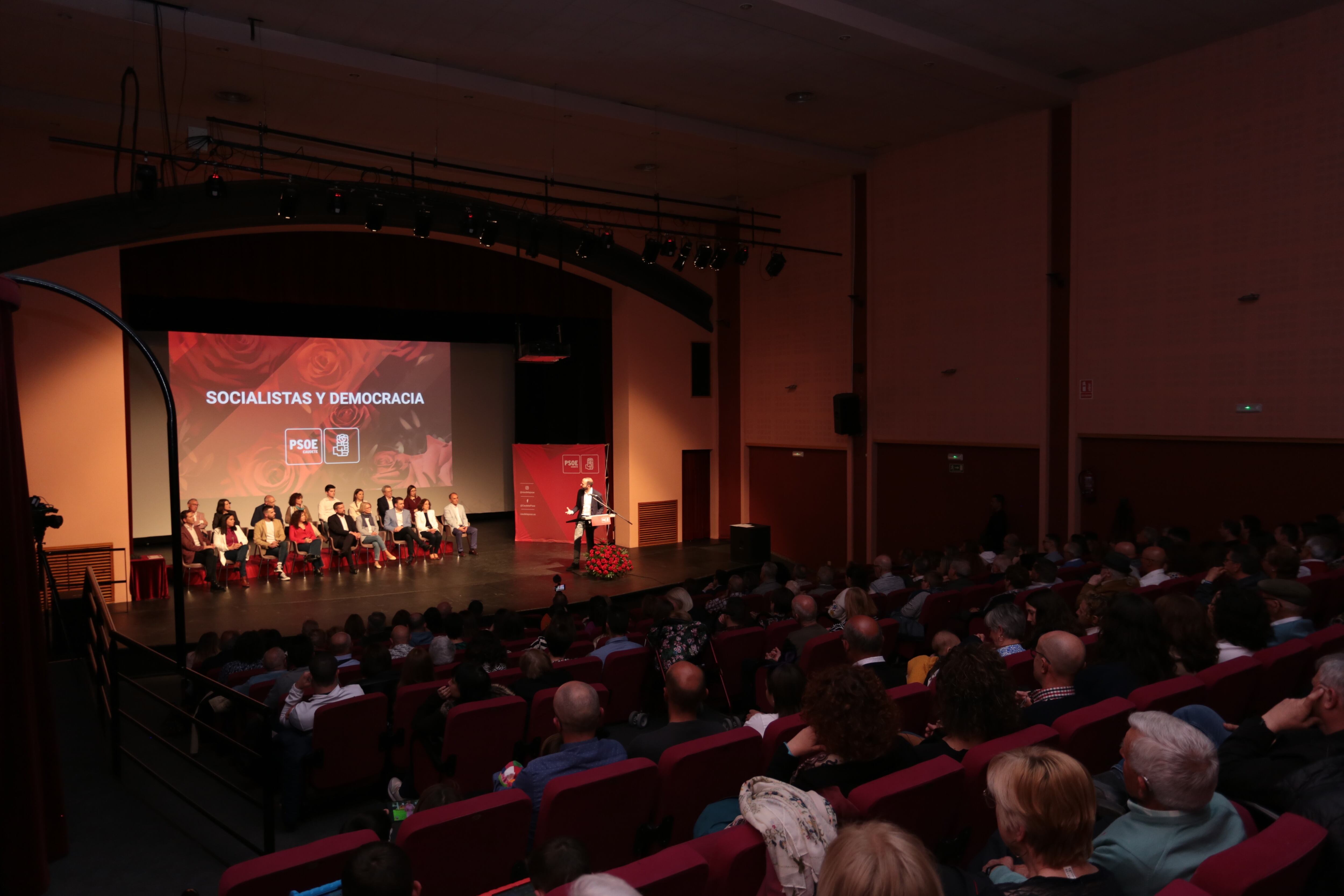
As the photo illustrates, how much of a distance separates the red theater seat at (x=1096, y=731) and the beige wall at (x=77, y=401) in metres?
9.92

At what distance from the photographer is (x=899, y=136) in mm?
10711

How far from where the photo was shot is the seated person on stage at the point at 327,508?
11828 mm

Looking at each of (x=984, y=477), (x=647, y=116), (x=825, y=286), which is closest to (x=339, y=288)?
(x=647, y=116)

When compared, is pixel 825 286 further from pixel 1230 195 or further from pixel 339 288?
pixel 339 288

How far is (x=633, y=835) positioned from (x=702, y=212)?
11788mm

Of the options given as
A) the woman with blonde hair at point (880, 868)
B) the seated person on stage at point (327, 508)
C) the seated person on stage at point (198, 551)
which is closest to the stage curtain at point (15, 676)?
the woman with blonde hair at point (880, 868)

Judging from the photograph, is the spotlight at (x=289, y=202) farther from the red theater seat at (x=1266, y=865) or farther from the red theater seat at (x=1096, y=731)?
the red theater seat at (x=1266, y=865)

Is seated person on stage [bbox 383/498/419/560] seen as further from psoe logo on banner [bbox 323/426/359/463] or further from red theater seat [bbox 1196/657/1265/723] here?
red theater seat [bbox 1196/657/1265/723]

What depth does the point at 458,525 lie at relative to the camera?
1268 cm

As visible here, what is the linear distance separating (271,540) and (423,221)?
490 centimetres

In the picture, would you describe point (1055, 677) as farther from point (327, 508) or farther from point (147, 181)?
point (327, 508)

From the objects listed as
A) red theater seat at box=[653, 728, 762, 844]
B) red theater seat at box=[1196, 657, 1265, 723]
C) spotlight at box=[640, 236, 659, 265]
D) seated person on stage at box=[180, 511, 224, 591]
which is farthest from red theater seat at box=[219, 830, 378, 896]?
seated person on stage at box=[180, 511, 224, 591]

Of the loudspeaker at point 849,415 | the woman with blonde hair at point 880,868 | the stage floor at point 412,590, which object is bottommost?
the stage floor at point 412,590

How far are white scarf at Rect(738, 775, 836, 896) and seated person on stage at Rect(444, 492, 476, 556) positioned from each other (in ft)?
35.7
